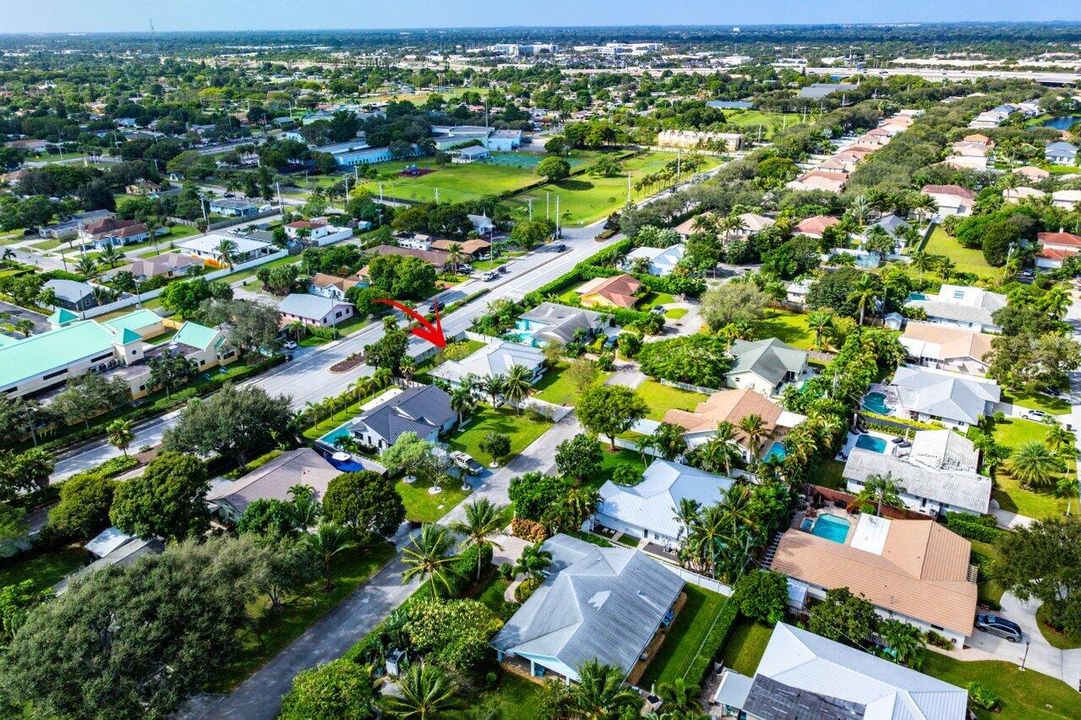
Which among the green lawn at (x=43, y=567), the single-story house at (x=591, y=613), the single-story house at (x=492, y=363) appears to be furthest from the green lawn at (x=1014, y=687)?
the green lawn at (x=43, y=567)

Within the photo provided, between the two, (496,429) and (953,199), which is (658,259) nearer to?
(496,429)

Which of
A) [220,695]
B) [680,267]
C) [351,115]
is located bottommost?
[220,695]

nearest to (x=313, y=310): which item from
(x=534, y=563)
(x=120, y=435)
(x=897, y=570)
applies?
(x=120, y=435)

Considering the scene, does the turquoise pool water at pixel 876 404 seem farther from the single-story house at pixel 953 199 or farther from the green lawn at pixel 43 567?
the single-story house at pixel 953 199

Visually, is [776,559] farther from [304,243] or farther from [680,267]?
[304,243]

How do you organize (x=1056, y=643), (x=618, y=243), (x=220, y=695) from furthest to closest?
1. (x=618, y=243)
2. (x=1056, y=643)
3. (x=220, y=695)

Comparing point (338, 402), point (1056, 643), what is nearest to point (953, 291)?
point (1056, 643)
